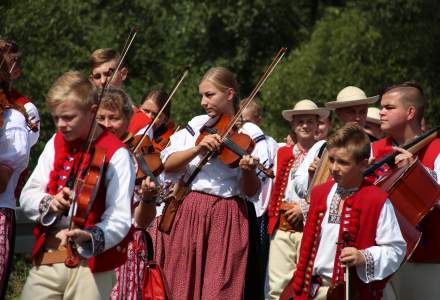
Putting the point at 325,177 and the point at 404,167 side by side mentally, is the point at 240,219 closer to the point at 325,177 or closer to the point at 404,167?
the point at 325,177

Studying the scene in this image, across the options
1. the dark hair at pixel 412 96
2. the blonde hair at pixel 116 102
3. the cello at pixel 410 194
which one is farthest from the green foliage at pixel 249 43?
the cello at pixel 410 194

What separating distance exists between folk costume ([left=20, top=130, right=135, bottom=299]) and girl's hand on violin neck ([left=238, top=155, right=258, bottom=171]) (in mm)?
2259

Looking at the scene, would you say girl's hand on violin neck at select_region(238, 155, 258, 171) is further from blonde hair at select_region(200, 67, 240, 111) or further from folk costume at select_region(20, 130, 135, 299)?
folk costume at select_region(20, 130, 135, 299)

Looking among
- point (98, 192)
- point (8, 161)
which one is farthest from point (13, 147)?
point (98, 192)

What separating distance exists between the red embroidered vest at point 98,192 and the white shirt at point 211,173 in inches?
96.6

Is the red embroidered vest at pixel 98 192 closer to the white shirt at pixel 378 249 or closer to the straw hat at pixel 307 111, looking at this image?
the white shirt at pixel 378 249

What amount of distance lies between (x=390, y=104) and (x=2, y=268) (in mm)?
2846

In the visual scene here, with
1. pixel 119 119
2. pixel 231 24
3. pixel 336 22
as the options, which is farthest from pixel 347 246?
pixel 231 24

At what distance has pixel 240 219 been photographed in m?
9.45

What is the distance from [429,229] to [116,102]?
218 cm

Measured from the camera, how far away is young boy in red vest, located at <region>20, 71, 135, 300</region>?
21.7ft

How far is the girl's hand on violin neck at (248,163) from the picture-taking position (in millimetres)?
8977

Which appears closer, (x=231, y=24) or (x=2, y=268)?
(x=2, y=268)

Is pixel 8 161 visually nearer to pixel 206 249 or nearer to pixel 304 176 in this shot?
pixel 206 249
